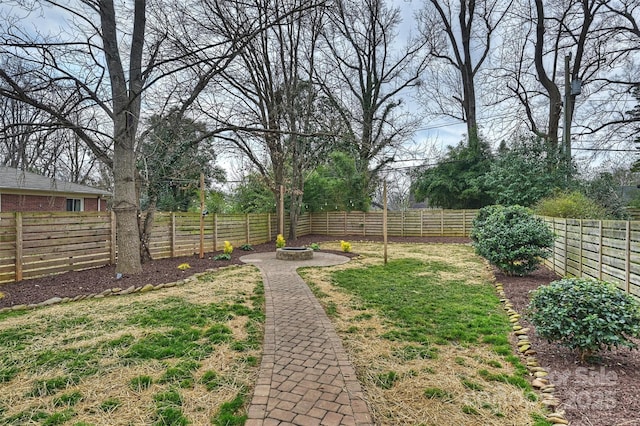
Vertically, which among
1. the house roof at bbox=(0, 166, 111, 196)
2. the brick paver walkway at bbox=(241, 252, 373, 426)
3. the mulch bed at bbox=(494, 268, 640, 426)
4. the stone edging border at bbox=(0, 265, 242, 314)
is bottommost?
the stone edging border at bbox=(0, 265, 242, 314)

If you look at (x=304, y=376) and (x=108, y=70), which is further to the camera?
(x=108, y=70)

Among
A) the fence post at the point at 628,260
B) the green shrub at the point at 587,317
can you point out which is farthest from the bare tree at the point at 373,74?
the green shrub at the point at 587,317

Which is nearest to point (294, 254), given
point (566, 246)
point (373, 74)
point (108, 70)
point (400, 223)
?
point (108, 70)

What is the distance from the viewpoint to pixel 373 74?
20.0 meters

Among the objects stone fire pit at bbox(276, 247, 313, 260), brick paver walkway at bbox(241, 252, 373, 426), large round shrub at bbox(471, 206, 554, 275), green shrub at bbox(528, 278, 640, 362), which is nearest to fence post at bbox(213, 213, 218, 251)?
stone fire pit at bbox(276, 247, 313, 260)

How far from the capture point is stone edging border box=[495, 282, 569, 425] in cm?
225

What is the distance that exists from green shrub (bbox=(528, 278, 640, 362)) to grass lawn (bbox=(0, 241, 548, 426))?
0.51 metres

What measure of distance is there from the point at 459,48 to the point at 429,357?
20.4 m

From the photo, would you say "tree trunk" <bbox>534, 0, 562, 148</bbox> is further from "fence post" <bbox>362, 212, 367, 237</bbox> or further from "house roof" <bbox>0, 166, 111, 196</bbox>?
"house roof" <bbox>0, 166, 111, 196</bbox>

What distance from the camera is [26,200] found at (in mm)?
13758

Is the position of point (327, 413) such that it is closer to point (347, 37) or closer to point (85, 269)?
point (85, 269)

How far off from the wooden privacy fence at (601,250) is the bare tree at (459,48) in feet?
42.4

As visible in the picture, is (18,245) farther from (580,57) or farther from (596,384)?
(580,57)

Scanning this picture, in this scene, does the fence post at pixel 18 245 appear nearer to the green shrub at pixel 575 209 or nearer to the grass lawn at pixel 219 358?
the grass lawn at pixel 219 358
